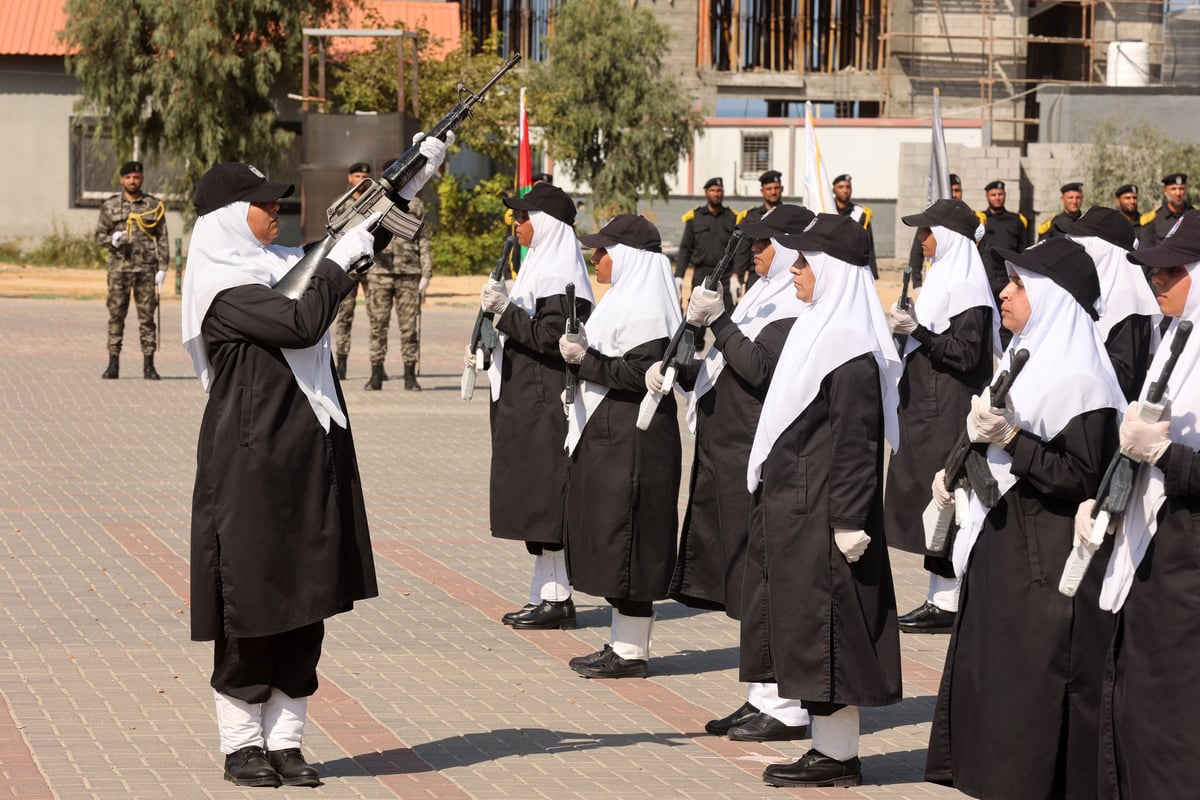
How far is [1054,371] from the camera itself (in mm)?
5289

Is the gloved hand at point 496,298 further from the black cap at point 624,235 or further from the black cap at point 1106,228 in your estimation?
the black cap at point 1106,228

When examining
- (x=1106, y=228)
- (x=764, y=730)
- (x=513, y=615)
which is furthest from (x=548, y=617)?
(x=1106, y=228)

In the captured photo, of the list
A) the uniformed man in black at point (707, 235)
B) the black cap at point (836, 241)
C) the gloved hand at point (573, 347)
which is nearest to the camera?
the black cap at point (836, 241)

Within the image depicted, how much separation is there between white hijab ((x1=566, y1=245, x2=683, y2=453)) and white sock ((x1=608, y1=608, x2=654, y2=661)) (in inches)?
32.0

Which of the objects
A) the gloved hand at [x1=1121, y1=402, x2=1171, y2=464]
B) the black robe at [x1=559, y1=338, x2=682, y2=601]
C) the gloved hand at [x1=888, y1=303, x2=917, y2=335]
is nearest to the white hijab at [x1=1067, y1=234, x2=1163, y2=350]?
the gloved hand at [x1=888, y1=303, x2=917, y2=335]

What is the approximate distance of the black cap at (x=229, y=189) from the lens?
6008 millimetres

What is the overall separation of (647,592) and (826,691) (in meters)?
1.97

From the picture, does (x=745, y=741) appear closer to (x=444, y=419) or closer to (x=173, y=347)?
(x=444, y=419)

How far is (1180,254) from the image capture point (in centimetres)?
481

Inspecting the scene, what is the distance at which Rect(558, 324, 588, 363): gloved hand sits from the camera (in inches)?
323

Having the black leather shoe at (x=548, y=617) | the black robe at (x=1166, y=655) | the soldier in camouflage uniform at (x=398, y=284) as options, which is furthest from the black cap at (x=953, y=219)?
the soldier in camouflage uniform at (x=398, y=284)

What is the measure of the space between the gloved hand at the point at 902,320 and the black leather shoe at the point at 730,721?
2665mm

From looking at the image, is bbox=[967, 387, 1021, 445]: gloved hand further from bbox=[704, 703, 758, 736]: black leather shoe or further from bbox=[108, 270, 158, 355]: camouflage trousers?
bbox=[108, 270, 158, 355]: camouflage trousers

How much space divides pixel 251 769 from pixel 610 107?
34.9m
